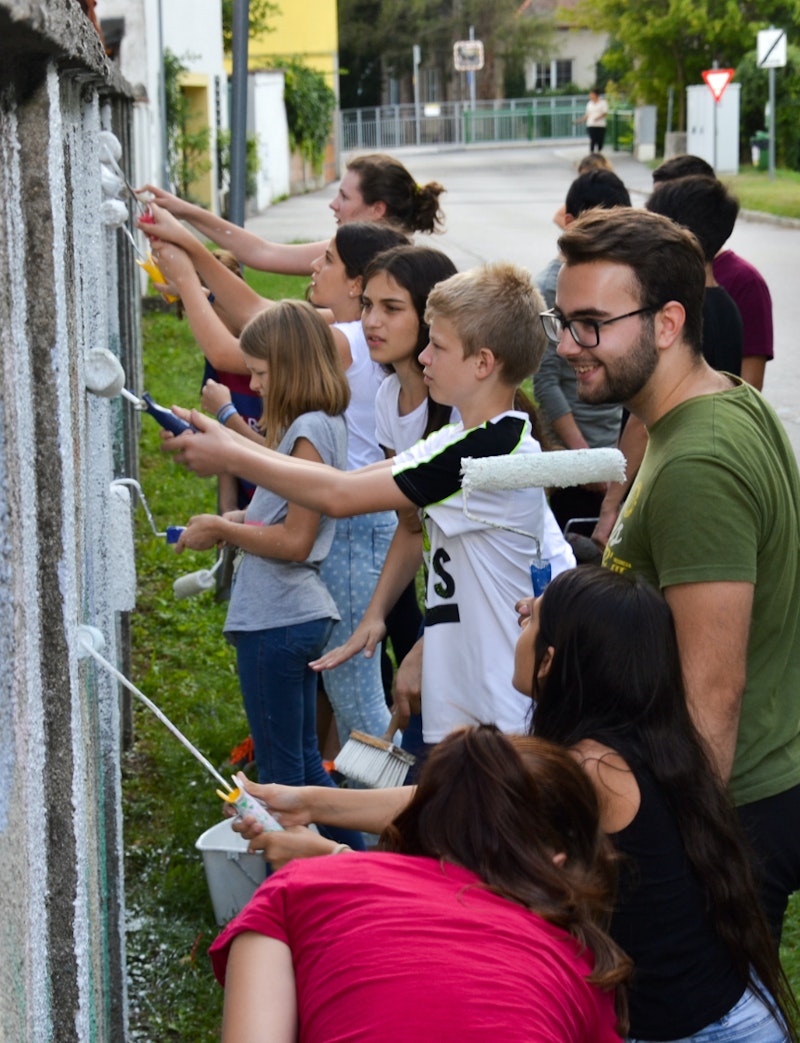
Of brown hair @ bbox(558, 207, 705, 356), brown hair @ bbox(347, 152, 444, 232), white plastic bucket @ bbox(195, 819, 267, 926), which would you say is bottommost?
white plastic bucket @ bbox(195, 819, 267, 926)

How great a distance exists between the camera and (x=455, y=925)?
187cm

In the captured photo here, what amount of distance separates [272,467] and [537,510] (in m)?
0.65

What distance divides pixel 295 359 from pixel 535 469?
3.31ft

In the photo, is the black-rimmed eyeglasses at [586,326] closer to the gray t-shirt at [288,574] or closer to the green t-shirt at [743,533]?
the green t-shirt at [743,533]

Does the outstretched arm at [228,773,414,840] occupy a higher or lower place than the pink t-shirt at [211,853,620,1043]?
lower

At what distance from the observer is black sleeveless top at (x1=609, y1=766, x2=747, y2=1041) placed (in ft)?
7.86

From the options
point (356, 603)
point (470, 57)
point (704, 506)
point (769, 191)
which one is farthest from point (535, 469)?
point (470, 57)

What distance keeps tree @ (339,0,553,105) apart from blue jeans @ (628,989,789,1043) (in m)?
61.2

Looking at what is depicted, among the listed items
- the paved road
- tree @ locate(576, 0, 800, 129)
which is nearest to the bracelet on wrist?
the paved road

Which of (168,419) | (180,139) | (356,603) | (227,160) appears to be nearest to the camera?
(168,419)

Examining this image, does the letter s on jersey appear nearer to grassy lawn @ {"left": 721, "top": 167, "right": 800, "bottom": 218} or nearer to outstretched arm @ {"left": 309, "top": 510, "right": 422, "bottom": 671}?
outstretched arm @ {"left": 309, "top": 510, "right": 422, "bottom": 671}

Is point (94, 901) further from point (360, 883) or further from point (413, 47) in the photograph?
point (413, 47)

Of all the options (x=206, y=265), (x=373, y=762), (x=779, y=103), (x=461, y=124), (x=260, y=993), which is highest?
(x=461, y=124)

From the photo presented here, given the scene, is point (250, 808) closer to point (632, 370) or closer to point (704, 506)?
point (704, 506)
